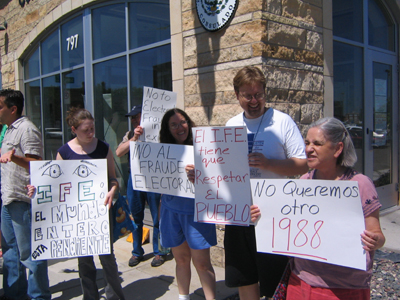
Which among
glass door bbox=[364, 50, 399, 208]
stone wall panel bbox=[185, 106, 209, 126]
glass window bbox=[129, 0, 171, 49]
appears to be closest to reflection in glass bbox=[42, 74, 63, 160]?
glass window bbox=[129, 0, 171, 49]

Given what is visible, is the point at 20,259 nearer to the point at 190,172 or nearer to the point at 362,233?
the point at 190,172

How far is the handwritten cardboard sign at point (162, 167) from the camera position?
268 cm

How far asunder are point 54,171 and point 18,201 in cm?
65

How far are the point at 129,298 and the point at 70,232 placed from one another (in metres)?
1.07

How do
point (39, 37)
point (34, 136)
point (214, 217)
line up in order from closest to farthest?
point (214, 217)
point (34, 136)
point (39, 37)

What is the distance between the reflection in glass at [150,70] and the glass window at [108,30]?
54 cm

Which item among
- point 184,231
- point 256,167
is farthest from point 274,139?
point 184,231

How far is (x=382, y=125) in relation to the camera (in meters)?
5.83

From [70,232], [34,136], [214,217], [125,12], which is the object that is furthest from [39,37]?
[214,217]

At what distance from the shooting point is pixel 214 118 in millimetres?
4105

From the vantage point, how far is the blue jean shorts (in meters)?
2.66

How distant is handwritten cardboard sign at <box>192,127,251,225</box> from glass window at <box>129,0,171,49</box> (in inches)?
128

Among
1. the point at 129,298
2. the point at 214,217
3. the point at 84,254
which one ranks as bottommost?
the point at 129,298

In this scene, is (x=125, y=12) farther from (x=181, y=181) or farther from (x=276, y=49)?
(x=181, y=181)
